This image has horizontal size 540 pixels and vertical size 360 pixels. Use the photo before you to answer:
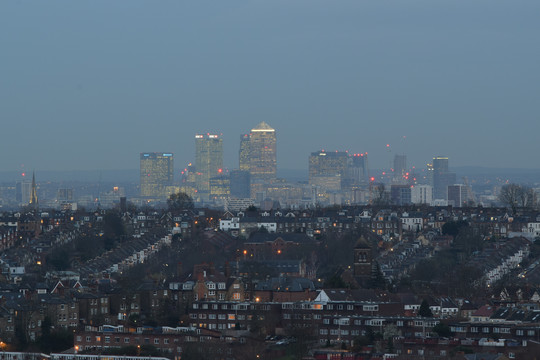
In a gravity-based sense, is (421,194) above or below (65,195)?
above

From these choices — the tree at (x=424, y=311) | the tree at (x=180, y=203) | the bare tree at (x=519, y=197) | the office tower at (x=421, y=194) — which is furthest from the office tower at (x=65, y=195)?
the tree at (x=424, y=311)

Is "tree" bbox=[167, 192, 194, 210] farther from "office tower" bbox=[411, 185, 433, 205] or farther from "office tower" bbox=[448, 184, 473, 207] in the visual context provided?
"office tower" bbox=[411, 185, 433, 205]

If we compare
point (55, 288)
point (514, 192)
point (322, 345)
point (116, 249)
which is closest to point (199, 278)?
point (55, 288)

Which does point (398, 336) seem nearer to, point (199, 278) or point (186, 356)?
point (186, 356)

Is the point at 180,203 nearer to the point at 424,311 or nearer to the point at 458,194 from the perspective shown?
the point at 424,311

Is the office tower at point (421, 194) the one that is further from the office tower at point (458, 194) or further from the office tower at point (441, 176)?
the office tower at point (441, 176)

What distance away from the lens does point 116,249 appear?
222ft

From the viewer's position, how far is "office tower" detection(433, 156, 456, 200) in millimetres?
184087

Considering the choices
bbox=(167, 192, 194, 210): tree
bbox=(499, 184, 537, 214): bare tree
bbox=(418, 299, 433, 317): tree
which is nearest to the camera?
bbox=(418, 299, 433, 317): tree

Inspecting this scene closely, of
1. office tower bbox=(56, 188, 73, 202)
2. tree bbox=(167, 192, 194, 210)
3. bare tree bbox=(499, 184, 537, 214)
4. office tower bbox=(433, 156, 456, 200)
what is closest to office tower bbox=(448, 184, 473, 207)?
office tower bbox=(433, 156, 456, 200)

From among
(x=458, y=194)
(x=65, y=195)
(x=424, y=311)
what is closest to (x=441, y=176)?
(x=458, y=194)

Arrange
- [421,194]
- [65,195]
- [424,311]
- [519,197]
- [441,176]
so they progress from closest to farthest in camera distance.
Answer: [424,311]
[519,197]
[421,194]
[65,195]
[441,176]

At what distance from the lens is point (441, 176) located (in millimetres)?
189375

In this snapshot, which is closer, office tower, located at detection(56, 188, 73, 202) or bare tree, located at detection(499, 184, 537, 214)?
bare tree, located at detection(499, 184, 537, 214)
